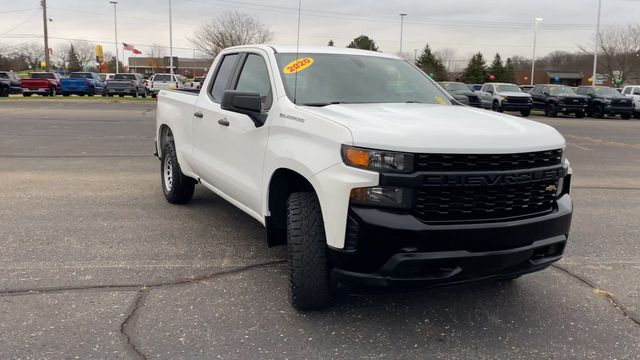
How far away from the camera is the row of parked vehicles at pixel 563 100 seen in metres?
28.2

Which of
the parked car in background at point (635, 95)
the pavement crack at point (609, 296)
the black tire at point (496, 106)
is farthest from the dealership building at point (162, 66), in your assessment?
the pavement crack at point (609, 296)

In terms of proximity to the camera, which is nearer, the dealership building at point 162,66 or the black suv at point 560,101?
the black suv at point 560,101

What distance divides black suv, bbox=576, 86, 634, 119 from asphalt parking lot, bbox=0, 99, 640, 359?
24825 mm

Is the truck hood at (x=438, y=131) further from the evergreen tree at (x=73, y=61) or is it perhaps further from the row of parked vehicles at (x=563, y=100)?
the evergreen tree at (x=73, y=61)

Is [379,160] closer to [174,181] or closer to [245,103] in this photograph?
[245,103]

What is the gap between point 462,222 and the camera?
3172 mm

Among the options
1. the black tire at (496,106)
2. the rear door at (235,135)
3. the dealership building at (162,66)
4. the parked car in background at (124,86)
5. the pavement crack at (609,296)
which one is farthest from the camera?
the dealership building at (162,66)

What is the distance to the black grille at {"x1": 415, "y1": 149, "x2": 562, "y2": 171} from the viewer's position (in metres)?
3.10

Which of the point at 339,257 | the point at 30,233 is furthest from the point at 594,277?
the point at 30,233

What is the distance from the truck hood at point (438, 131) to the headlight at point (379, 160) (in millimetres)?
35

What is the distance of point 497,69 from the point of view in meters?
80.9

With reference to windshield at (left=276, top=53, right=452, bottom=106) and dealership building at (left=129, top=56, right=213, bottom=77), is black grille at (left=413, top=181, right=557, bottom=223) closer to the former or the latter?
windshield at (left=276, top=53, right=452, bottom=106)

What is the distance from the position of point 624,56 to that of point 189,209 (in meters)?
76.4

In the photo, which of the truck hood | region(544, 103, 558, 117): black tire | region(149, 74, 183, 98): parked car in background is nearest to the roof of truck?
the truck hood
